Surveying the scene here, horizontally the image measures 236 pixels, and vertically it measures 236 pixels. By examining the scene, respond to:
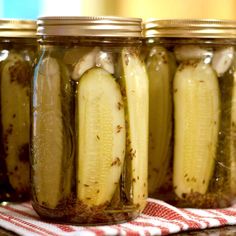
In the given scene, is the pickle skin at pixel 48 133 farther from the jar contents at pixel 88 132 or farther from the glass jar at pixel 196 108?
the glass jar at pixel 196 108

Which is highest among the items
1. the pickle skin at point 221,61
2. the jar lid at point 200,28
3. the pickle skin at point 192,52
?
the jar lid at point 200,28

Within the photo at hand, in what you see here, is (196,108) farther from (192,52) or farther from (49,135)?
(49,135)

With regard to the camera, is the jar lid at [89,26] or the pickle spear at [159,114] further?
the pickle spear at [159,114]

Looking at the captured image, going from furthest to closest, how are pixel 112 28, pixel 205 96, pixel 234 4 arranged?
1. pixel 234 4
2. pixel 205 96
3. pixel 112 28

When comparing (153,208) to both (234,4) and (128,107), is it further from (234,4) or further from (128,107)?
(234,4)

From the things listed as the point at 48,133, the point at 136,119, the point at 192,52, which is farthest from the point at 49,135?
the point at 192,52

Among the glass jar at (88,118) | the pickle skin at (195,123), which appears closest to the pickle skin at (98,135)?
the glass jar at (88,118)

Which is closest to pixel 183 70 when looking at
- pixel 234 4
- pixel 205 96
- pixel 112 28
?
pixel 205 96
